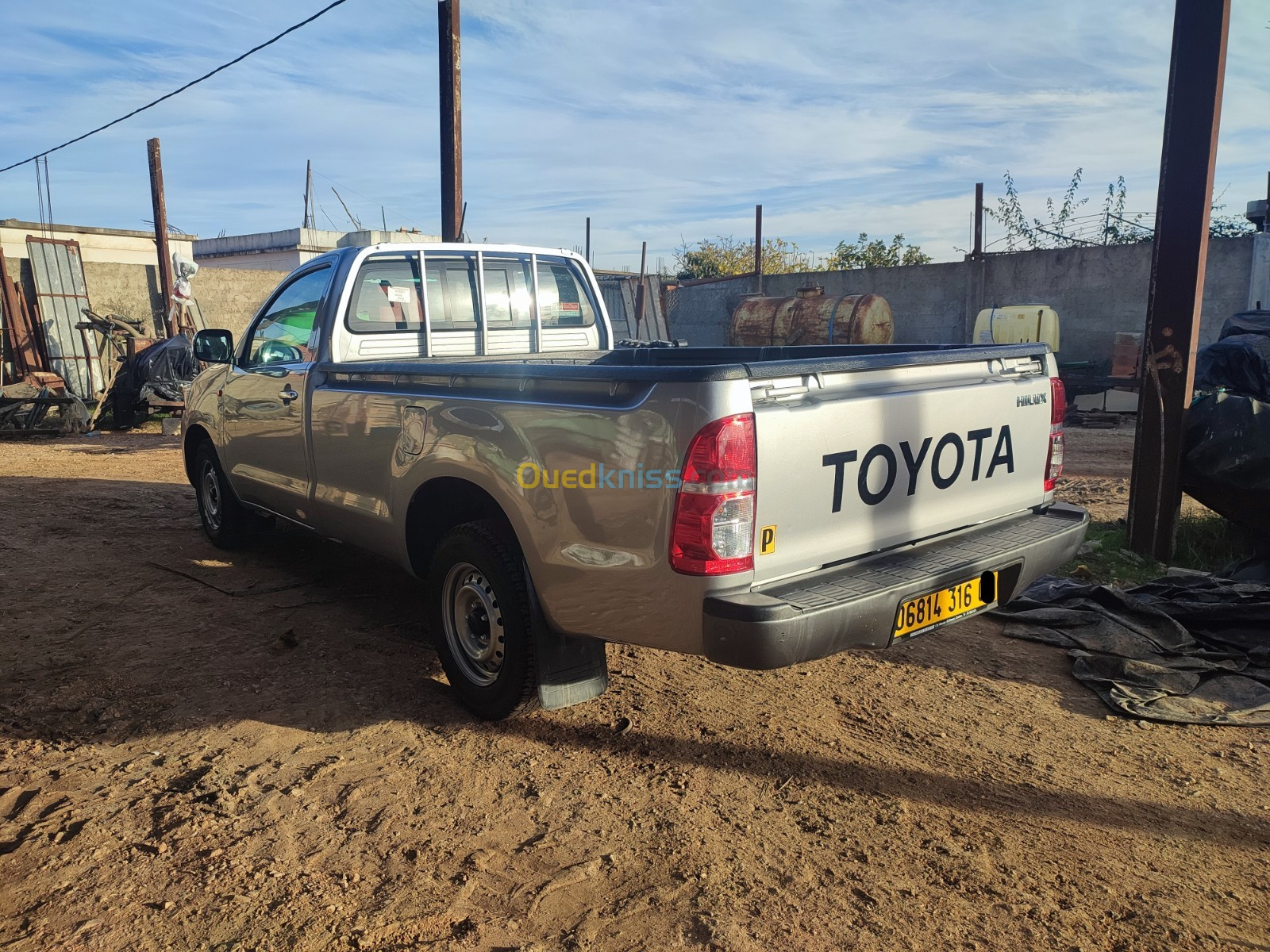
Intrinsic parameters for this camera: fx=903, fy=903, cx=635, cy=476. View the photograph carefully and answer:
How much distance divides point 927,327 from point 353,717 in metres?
18.0

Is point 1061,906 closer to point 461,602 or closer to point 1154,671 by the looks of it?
point 1154,671

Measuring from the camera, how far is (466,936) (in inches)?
91.4

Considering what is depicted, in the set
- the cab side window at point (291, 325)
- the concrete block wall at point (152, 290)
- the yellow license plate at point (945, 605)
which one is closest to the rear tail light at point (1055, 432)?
the yellow license plate at point (945, 605)

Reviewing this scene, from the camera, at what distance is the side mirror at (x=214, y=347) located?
5516 mm

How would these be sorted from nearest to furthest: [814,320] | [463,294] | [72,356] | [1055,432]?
[1055,432], [463,294], [72,356], [814,320]

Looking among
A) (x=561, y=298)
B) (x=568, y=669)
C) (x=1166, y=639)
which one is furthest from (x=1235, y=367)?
(x=568, y=669)

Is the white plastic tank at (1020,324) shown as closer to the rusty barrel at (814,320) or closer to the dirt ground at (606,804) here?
the rusty barrel at (814,320)

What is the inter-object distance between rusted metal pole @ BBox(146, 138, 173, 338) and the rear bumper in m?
16.7

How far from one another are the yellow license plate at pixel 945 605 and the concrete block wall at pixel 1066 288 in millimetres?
13466

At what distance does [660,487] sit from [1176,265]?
4742 mm

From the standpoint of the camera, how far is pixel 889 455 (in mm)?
3045

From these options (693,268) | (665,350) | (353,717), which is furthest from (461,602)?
(693,268)

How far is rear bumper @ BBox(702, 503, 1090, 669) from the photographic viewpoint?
2.58 m

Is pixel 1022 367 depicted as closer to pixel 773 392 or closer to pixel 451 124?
pixel 773 392
